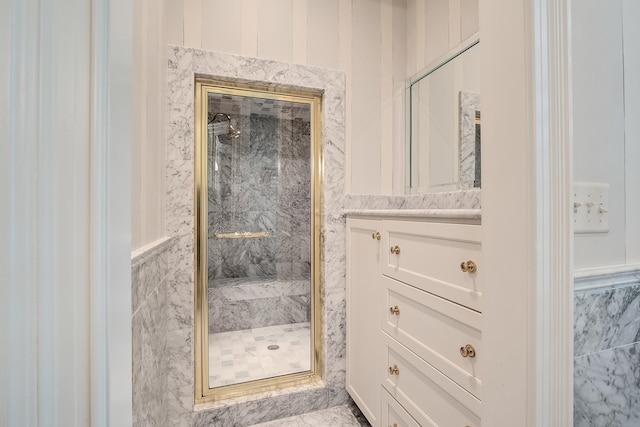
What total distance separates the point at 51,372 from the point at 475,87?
1776 millimetres

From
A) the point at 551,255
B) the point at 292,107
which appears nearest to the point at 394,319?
the point at 551,255

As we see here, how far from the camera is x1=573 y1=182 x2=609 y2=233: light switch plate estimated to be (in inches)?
27.6

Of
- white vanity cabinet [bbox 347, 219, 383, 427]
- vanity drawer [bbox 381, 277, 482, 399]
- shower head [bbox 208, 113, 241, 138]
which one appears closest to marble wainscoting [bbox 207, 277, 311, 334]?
white vanity cabinet [bbox 347, 219, 383, 427]

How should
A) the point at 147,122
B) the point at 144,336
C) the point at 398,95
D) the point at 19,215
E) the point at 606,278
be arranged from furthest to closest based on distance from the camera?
the point at 398,95 < the point at 147,122 < the point at 144,336 < the point at 606,278 < the point at 19,215

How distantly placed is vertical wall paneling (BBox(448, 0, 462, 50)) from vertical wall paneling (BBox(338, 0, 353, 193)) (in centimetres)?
57

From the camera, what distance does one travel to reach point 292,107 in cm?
182

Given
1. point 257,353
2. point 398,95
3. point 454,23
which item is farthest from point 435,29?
point 257,353

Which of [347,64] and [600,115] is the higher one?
[347,64]

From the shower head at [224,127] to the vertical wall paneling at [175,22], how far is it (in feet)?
1.28

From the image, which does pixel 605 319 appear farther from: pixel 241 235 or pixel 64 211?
pixel 241 235

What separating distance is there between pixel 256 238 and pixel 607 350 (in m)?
1.60

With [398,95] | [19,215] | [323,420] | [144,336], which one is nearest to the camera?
[19,215]

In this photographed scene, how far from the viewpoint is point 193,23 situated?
60.9 inches

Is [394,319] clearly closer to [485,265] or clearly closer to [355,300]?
[355,300]
